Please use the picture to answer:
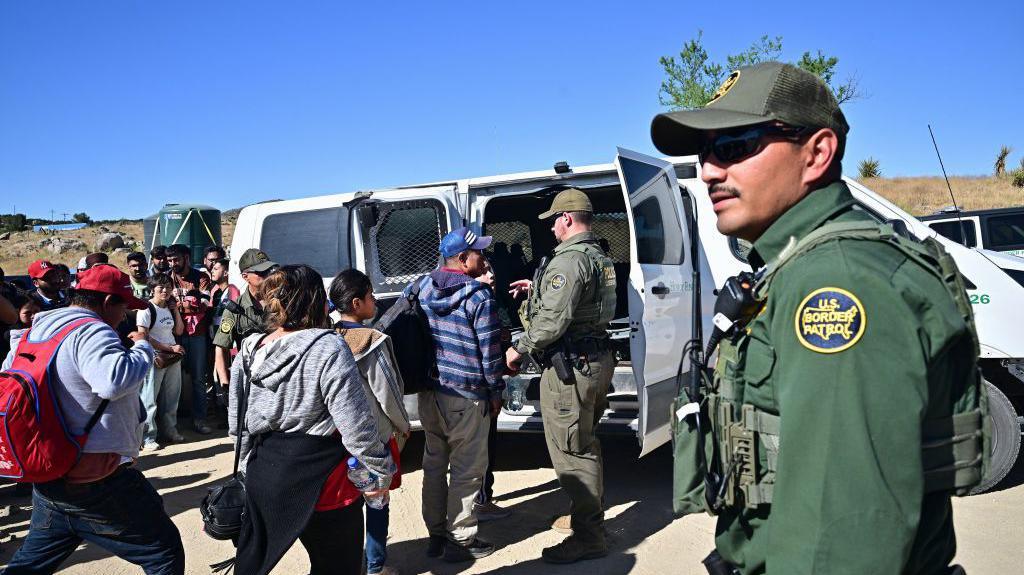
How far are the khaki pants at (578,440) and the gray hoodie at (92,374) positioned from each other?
2256mm

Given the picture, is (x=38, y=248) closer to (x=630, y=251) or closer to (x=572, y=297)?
(x=630, y=251)

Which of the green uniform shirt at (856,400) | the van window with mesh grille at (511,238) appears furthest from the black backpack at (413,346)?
the green uniform shirt at (856,400)

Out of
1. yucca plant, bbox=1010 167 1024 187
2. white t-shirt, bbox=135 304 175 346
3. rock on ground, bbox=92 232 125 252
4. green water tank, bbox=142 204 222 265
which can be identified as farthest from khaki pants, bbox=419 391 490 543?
rock on ground, bbox=92 232 125 252

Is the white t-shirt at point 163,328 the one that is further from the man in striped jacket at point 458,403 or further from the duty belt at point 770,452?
the duty belt at point 770,452

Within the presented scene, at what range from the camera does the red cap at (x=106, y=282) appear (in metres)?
2.97

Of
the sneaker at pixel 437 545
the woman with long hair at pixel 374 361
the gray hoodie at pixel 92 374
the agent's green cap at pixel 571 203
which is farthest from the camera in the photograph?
the agent's green cap at pixel 571 203

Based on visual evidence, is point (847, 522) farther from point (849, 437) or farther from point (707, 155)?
point (707, 155)

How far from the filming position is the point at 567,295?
13.7 feet

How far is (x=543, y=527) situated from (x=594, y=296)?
66.2 inches

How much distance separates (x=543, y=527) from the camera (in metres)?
4.91

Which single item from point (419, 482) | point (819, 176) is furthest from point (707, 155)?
point (419, 482)

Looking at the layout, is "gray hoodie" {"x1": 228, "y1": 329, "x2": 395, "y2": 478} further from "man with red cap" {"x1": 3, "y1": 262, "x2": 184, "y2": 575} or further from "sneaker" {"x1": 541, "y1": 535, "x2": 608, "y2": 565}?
"sneaker" {"x1": 541, "y1": 535, "x2": 608, "y2": 565}

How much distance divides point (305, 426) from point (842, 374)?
2.22 m

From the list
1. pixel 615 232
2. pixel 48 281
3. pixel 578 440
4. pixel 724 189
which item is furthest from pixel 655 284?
pixel 48 281
